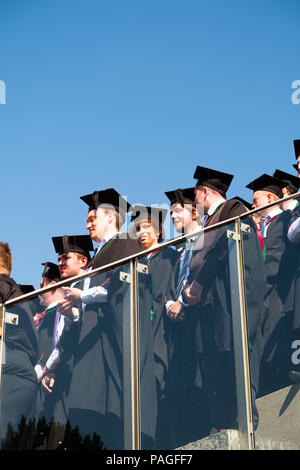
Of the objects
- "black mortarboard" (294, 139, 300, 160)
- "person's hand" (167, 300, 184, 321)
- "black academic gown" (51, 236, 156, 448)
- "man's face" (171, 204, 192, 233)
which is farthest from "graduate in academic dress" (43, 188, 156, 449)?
"black mortarboard" (294, 139, 300, 160)

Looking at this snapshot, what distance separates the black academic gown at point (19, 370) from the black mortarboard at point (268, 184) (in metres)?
3.48

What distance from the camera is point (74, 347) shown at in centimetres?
441

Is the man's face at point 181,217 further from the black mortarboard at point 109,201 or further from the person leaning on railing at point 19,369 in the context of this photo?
the person leaning on railing at point 19,369

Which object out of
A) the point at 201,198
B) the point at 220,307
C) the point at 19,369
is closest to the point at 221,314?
the point at 220,307

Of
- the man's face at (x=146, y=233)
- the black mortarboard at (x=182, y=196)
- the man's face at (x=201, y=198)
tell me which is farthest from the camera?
the black mortarboard at (x=182, y=196)

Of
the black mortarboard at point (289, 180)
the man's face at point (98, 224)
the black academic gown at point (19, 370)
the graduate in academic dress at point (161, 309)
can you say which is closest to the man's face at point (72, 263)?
the man's face at point (98, 224)

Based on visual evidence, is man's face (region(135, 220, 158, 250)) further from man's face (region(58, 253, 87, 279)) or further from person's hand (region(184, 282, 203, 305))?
person's hand (region(184, 282, 203, 305))

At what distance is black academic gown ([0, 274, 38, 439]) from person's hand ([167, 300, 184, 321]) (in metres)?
0.84

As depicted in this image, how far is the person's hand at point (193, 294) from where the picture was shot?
442cm

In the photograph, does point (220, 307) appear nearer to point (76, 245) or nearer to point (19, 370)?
point (19, 370)

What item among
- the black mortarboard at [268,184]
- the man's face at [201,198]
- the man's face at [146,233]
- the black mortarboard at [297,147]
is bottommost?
the man's face at [146,233]

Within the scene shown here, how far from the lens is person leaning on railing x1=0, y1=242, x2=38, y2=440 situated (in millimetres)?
4496

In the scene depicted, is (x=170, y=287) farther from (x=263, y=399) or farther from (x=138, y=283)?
(x=263, y=399)
